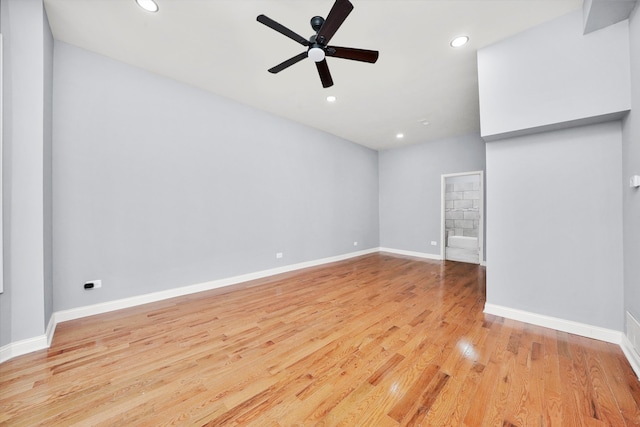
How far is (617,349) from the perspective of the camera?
2.09 meters

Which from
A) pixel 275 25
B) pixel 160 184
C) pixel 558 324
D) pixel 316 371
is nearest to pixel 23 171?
pixel 160 184

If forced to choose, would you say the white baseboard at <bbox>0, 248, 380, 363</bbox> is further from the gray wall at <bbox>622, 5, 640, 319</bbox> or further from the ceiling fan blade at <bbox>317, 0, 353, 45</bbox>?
the gray wall at <bbox>622, 5, 640, 319</bbox>

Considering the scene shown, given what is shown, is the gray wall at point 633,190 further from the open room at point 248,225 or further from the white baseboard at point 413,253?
the white baseboard at point 413,253

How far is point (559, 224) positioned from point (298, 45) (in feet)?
11.1

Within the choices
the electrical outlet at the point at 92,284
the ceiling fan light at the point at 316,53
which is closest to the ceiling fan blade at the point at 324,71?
the ceiling fan light at the point at 316,53

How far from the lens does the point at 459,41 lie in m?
2.57

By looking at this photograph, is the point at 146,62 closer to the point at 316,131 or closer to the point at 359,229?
the point at 316,131

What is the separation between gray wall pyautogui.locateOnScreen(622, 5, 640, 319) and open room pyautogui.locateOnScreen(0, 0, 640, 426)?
1.2 inches

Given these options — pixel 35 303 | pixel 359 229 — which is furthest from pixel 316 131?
pixel 35 303

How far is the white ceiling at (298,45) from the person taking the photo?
216 centimetres

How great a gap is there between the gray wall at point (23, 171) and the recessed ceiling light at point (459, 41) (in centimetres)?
396

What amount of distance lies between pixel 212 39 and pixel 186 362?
3.18 meters

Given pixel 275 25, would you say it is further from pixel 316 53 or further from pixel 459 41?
pixel 459 41

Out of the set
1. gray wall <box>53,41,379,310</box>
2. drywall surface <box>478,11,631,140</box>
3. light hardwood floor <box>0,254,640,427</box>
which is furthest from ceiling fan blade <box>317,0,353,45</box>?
light hardwood floor <box>0,254,640,427</box>
